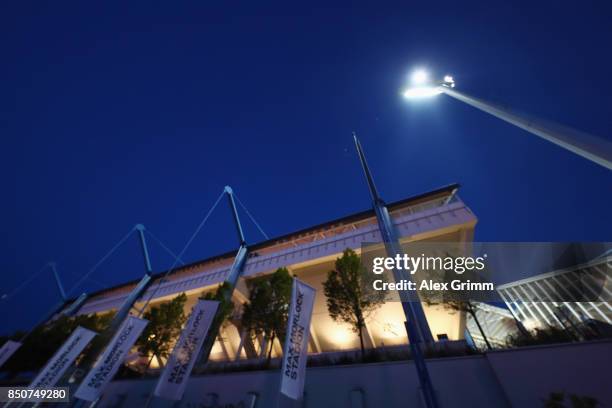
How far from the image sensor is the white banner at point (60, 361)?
12.5 m

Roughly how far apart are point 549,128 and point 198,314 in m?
15.5

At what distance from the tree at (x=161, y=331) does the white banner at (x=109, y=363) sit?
6.98 metres

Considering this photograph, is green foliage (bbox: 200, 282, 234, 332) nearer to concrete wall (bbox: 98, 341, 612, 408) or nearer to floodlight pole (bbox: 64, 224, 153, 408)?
concrete wall (bbox: 98, 341, 612, 408)

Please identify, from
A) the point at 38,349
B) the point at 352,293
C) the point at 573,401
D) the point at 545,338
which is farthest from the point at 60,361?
the point at 545,338

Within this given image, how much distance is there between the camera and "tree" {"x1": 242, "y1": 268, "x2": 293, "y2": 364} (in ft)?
52.3

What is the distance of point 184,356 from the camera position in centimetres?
1051

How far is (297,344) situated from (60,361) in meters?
14.9

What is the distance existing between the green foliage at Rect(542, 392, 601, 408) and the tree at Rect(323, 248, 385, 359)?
776cm

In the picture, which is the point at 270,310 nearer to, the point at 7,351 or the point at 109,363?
the point at 109,363

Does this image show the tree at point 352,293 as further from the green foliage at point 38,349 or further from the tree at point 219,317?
the green foliage at point 38,349

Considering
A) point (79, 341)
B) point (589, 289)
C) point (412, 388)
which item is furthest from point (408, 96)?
point (589, 289)

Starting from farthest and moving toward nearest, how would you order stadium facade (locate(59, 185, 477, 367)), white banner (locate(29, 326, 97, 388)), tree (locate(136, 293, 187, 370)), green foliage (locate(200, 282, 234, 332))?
1. stadium facade (locate(59, 185, 477, 367))
2. tree (locate(136, 293, 187, 370))
3. green foliage (locate(200, 282, 234, 332))
4. white banner (locate(29, 326, 97, 388))

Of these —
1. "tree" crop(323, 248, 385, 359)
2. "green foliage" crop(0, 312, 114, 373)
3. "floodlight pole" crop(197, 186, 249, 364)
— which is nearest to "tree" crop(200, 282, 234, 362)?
"floodlight pole" crop(197, 186, 249, 364)

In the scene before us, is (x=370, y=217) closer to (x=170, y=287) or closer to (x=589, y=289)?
(x=589, y=289)
